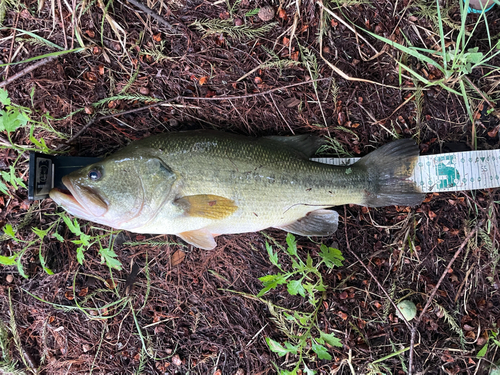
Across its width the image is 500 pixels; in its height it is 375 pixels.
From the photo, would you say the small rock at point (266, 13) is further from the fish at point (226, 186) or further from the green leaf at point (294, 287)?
the green leaf at point (294, 287)

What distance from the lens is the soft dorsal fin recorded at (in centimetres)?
290

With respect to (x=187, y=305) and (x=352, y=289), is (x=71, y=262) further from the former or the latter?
(x=352, y=289)

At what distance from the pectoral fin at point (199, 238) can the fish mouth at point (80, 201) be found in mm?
709

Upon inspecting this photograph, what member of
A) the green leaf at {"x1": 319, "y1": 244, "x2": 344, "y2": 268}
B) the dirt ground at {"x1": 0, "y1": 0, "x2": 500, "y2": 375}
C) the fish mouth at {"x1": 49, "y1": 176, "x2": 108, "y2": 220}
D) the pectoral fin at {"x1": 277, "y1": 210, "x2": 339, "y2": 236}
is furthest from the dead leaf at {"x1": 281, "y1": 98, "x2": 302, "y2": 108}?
the fish mouth at {"x1": 49, "y1": 176, "x2": 108, "y2": 220}

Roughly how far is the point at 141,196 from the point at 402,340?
280 cm

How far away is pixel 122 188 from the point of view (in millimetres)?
2547

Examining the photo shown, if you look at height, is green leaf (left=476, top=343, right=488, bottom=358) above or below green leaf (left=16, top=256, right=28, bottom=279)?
below

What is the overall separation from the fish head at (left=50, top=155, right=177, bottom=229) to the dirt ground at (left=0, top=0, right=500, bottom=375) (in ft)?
1.70

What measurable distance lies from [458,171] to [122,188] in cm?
305

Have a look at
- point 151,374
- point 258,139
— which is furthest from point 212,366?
point 258,139

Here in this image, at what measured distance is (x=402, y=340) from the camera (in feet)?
9.71

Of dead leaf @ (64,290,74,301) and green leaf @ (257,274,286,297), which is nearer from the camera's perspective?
green leaf @ (257,274,286,297)

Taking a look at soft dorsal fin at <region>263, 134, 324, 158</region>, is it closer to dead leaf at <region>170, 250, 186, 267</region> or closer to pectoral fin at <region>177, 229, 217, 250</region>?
pectoral fin at <region>177, 229, 217, 250</region>

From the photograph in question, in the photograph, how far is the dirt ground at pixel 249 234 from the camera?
9.53ft
